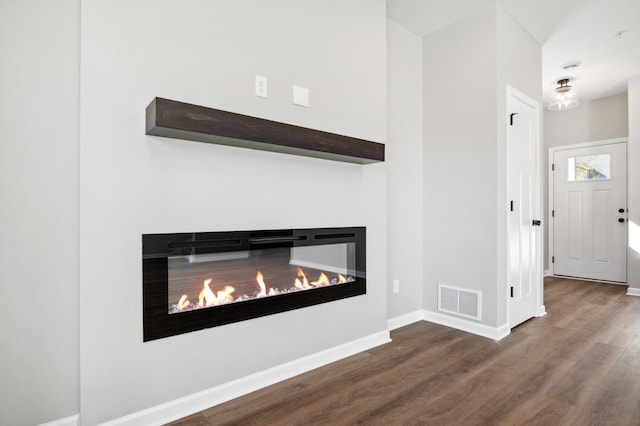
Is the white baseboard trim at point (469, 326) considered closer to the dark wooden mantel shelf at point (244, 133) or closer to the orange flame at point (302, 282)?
the orange flame at point (302, 282)

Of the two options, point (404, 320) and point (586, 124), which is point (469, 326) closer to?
point (404, 320)

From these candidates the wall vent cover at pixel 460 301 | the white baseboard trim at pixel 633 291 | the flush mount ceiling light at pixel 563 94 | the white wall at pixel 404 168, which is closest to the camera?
the wall vent cover at pixel 460 301

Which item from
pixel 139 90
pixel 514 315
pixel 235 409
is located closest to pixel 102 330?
pixel 235 409

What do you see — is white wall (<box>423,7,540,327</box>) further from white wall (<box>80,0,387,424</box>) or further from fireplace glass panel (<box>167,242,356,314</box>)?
fireplace glass panel (<box>167,242,356,314</box>)

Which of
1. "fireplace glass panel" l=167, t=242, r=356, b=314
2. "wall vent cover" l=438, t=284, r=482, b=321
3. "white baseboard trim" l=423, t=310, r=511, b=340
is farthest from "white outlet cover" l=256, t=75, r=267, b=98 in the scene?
"white baseboard trim" l=423, t=310, r=511, b=340

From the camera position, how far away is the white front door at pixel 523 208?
3.04 metres

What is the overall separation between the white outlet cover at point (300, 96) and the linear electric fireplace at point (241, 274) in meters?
0.81

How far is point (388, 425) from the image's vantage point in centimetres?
168

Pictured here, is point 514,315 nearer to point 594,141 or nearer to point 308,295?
point 308,295

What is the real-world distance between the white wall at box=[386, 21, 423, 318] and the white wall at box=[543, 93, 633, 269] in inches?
131

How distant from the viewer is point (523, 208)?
323 centimetres

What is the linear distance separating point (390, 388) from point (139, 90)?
2094 millimetres

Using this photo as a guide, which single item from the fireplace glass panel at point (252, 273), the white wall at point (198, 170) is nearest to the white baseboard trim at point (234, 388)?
the white wall at point (198, 170)

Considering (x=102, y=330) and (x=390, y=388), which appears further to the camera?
(x=390, y=388)
